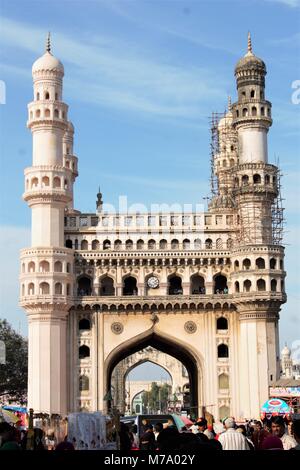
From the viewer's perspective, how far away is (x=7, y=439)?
466 inches

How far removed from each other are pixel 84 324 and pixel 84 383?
12.7ft

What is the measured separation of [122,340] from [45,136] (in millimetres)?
14032

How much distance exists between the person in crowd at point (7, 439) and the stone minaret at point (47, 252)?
133 feet

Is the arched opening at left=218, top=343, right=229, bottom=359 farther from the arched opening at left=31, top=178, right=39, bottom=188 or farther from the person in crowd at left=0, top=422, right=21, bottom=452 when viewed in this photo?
the person in crowd at left=0, top=422, right=21, bottom=452

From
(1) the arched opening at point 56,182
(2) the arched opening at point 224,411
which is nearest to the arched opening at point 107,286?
(1) the arched opening at point 56,182

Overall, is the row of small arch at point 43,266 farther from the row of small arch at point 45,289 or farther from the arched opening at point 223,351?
the arched opening at point 223,351

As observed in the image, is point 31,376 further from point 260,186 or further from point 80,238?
point 260,186

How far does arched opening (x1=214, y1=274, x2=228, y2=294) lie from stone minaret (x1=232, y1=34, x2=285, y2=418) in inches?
81.6

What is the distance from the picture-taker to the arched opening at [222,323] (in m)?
56.4

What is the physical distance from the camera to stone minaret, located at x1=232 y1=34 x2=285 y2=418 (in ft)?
176

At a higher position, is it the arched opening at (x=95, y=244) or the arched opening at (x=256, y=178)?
the arched opening at (x=256, y=178)

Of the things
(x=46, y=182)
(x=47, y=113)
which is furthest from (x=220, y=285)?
(x=47, y=113)

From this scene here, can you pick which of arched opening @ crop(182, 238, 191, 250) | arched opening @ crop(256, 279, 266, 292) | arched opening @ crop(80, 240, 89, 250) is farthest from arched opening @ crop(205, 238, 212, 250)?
arched opening @ crop(80, 240, 89, 250)
